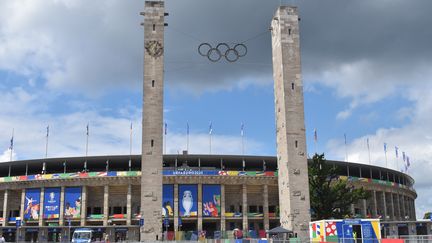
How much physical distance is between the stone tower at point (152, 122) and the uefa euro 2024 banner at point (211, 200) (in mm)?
27992

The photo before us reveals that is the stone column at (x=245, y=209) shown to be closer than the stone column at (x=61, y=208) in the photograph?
No

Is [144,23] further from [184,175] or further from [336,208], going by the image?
[336,208]

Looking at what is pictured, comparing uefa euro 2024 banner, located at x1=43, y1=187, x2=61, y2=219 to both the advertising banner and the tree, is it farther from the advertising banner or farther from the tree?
the advertising banner

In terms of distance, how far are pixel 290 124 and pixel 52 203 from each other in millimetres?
51674

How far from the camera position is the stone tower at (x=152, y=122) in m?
61.4

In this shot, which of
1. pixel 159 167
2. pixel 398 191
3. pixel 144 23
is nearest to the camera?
pixel 159 167

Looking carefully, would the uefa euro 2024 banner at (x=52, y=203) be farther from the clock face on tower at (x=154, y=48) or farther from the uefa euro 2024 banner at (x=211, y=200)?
the clock face on tower at (x=154, y=48)

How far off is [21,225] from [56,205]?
7.36m

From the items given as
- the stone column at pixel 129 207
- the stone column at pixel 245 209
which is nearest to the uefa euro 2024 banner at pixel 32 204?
the stone column at pixel 129 207

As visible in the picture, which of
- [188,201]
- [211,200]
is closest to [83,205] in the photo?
[188,201]

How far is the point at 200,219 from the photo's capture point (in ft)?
289

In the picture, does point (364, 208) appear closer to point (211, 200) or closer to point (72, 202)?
point (211, 200)

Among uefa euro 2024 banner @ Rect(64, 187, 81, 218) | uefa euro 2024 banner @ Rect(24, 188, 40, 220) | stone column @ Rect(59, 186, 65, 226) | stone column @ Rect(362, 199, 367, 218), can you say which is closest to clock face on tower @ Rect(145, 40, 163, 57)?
uefa euro 2024 banner @ Rect(64, 187, 81, 218)

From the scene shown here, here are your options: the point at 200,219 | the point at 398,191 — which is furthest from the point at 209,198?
the point at 398,191
